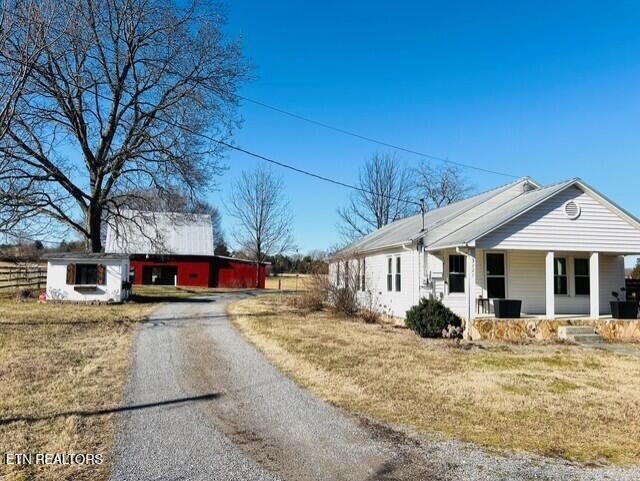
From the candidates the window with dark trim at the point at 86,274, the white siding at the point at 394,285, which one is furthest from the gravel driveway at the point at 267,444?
the window with dark trim at the point at 86,274

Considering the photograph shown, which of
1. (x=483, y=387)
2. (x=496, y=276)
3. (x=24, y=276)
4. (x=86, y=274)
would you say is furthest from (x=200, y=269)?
(x=483, y=387)

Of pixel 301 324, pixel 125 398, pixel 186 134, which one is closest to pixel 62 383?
pixel 125 398

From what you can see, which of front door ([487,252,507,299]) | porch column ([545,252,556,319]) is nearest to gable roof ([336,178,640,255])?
front door ([487,252,507,299])

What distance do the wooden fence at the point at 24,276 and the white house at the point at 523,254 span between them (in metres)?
19.9

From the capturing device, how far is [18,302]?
2150 cm

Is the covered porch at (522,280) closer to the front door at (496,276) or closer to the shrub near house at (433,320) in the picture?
the front door at (496,276)

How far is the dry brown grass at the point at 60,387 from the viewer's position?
4.83 m

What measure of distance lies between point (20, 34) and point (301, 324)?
34.1ft

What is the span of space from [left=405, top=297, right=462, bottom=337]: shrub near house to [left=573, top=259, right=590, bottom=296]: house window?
5.65 m

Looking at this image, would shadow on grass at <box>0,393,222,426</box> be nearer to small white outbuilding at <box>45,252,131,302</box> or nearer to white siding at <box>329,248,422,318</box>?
white siding at <box>329,248,422,318</box>

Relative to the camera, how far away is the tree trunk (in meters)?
25.7

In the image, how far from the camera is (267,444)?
507 cm

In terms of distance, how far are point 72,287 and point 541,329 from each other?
749 inches

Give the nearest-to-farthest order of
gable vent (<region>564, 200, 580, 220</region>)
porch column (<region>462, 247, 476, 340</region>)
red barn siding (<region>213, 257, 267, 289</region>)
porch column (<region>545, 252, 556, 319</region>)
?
porch column (<region>462, 247, 476, 340</region>) < porch column (<region>545, 252, 556, 319</region>) < gable vent (<region>564, 200, 580, 220</region>) < red barn siding (<region>213, 257, 267, 289</region>)
